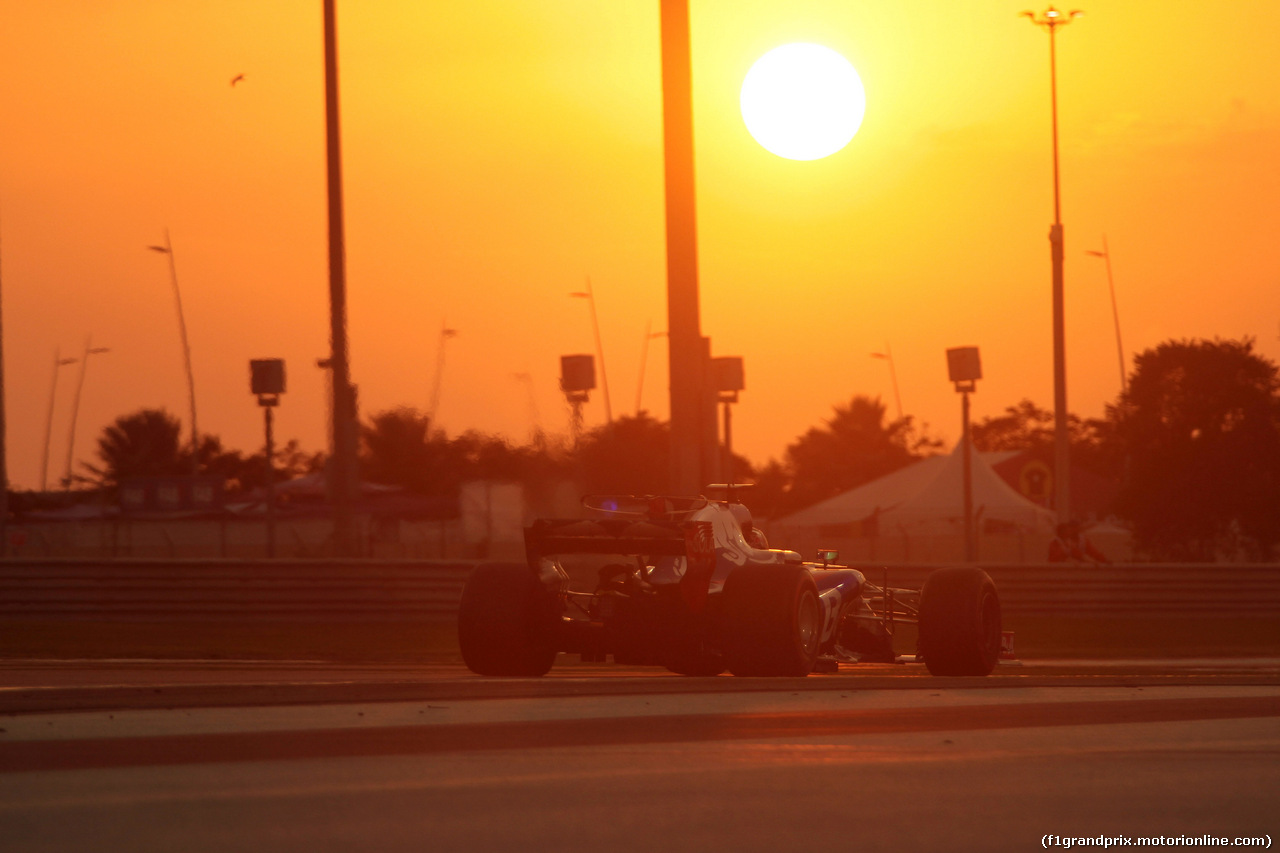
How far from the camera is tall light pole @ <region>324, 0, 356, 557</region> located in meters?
21.7

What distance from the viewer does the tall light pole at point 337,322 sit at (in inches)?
856

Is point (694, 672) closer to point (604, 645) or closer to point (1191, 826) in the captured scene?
point (604, 645)

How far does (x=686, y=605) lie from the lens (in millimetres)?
10055

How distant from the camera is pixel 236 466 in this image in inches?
4045

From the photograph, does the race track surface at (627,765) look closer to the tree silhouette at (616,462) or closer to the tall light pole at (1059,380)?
the tree silhouette at (616,462)

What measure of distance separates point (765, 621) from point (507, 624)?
167 cm

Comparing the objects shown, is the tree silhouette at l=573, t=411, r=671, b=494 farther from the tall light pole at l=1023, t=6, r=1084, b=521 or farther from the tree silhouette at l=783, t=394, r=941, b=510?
the tree silhouette at l=783, t=394, r=941, b=510

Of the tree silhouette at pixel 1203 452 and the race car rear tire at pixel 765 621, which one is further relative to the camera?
the tree silhouette at pixel 1203 452

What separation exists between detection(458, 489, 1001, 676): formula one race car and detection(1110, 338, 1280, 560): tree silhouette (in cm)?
3132

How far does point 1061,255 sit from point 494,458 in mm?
13110

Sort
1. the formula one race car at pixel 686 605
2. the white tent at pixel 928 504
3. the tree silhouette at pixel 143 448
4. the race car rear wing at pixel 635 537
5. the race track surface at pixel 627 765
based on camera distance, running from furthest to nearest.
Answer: the tree silhouette at pixel 143 448
the white tent at pixel 928 504
the race car rear wing at pixel 635 537
the formula one race car at pixel 686 605
the race track surface at pixel 627 765

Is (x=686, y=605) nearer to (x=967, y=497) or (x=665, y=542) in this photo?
(x=665, y=542)

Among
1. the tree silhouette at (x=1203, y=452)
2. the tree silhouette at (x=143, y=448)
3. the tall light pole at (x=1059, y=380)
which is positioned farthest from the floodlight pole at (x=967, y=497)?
the tree silhouette at (x=143, y=448)

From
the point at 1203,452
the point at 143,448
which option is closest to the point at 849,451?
the point at 143,448
